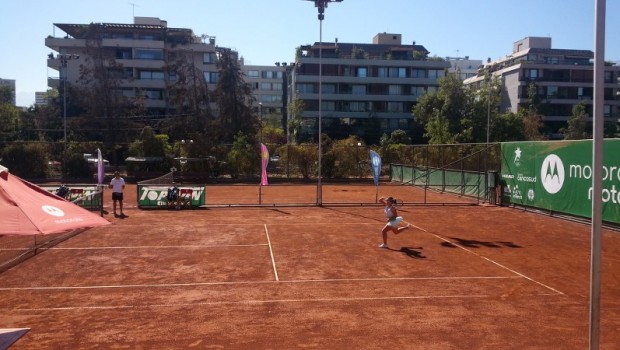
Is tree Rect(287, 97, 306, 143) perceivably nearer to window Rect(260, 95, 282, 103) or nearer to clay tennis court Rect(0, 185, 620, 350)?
window Rect(260, 95, 282, 103)

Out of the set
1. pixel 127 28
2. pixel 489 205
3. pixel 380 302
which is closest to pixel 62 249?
pixel 380 302

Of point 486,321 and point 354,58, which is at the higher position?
point 354,58

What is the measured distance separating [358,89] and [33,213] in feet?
256

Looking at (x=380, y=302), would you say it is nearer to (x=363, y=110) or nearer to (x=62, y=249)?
(x=62, y=249)

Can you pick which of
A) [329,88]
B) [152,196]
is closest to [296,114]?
[329,88]

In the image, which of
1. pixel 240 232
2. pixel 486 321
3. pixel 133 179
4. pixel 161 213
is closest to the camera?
pixel 486 321

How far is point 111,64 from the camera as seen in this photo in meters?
67.2

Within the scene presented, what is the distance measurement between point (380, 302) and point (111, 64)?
215 ft

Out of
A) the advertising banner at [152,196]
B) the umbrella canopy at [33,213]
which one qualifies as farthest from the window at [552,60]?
the umbrella canopy at [33,213]

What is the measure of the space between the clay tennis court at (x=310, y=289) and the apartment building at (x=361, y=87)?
60615 millimetres

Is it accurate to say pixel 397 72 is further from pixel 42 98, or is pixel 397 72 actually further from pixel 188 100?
pixel 42 98

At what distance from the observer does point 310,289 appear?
37.2 feet

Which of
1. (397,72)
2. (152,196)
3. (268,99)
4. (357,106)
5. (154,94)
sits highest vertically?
(397,72)

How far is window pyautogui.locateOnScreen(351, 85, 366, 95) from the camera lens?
80825mm
